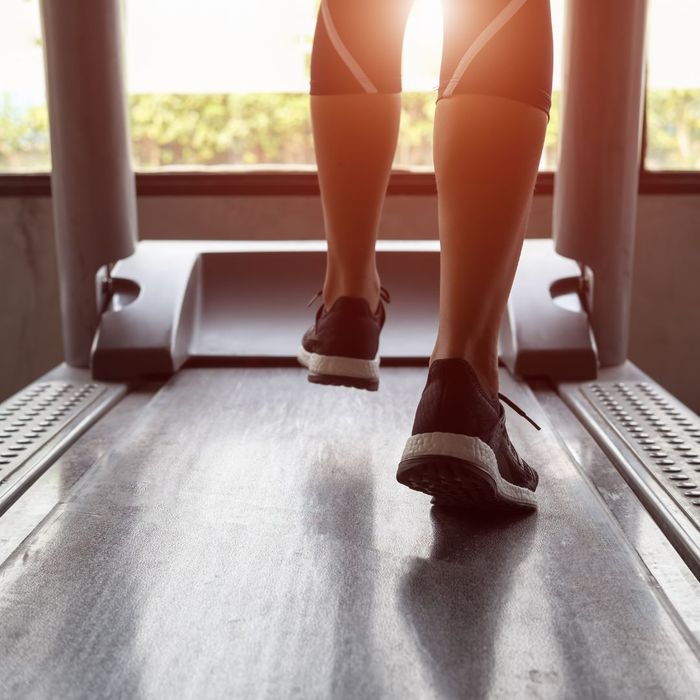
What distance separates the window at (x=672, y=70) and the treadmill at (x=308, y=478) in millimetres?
643

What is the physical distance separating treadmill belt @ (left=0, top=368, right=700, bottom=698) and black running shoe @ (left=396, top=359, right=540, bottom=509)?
5cm

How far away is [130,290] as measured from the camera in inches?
79.1

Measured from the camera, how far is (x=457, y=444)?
0.96 m

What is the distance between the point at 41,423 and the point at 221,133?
1286 mm

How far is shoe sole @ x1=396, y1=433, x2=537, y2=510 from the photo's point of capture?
0.96 metres

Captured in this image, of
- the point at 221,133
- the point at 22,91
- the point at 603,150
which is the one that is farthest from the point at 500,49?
the point at 22,91

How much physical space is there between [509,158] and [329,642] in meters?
0.55

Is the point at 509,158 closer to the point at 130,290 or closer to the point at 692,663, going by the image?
the point at 692,663

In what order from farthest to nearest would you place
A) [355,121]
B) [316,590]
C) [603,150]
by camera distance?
[603,150] < [355,121] < [316,590]

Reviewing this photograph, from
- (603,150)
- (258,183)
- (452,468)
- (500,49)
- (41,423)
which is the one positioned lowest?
(41,423)

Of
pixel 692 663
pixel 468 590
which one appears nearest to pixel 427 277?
pixel 468 590

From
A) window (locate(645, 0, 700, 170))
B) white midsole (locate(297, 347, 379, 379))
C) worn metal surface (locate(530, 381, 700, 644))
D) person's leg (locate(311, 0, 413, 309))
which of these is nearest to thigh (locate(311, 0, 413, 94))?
person's leg (locate(311, 0, 413, 309))

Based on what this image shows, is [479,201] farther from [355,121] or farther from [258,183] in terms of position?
[258,183]

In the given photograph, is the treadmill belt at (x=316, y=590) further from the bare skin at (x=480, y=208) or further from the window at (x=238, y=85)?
the window at (x=238, y=85)
